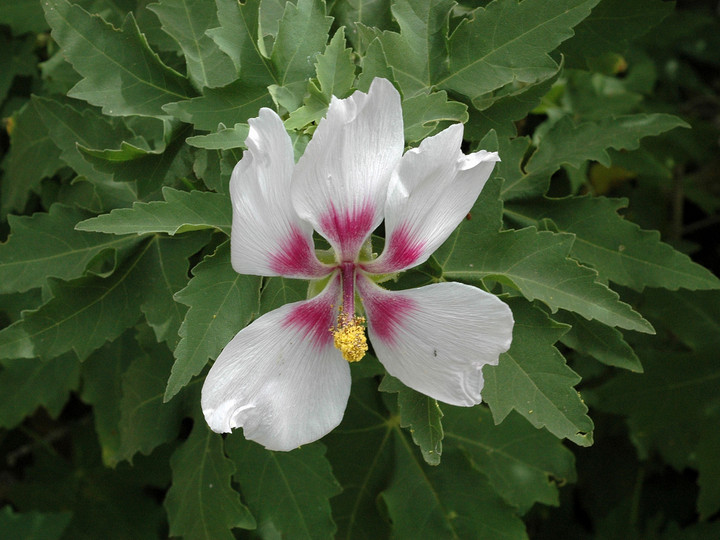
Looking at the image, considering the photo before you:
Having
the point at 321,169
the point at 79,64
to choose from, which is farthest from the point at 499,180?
the point at 79,64

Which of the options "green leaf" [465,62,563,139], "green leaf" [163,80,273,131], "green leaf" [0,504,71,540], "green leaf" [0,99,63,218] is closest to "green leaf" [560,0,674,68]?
"green leaf" [465,62,563,139]

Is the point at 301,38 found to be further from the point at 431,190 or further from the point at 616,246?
the point at 616,246

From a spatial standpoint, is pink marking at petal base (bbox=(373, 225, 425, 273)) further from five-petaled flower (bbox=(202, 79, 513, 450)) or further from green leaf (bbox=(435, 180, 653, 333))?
green leaf (bbox=(435, 180, 653, 333))

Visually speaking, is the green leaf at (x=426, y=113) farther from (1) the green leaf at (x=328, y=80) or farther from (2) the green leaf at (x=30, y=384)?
(2) the green leaf at (x=30, y=384)

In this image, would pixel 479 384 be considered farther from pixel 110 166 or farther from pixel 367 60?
pixel 110 166

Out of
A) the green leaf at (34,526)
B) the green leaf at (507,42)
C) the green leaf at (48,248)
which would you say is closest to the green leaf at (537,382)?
the green leaf at (507,42)

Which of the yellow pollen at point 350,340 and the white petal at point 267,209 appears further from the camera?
the yellow pollen at point 350,340
